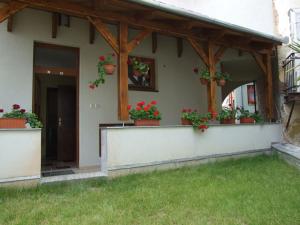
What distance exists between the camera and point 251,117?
707 centimetres

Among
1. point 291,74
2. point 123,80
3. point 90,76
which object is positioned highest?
point 291,74

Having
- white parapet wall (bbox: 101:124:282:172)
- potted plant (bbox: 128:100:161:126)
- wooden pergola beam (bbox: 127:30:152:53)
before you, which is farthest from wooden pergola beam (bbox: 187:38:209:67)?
potted plant (bbox: 128:100:161:126)

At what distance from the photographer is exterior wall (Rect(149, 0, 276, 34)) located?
320 inches

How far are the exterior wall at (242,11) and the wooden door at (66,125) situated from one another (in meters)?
4.35

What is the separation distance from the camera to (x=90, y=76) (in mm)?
6328

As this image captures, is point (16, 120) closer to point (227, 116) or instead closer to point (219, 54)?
point (227, 116)

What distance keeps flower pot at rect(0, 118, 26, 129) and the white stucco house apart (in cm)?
11

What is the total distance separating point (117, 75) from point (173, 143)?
1.79 metres

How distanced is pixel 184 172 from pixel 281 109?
4.30m

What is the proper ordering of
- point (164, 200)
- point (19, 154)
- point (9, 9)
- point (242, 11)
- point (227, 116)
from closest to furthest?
point (164, 200) < point (19, 154) < point (9, 9) < point (227, 116) < point (242, 11)

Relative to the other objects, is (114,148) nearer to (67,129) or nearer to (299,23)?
(67,129)

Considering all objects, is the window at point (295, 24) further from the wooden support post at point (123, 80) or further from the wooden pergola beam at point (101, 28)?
the wooden pergola beam at point (101, 28)

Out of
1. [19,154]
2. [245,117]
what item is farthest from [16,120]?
[245,117]

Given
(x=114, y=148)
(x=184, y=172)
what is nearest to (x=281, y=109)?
(x=184, y=172)
